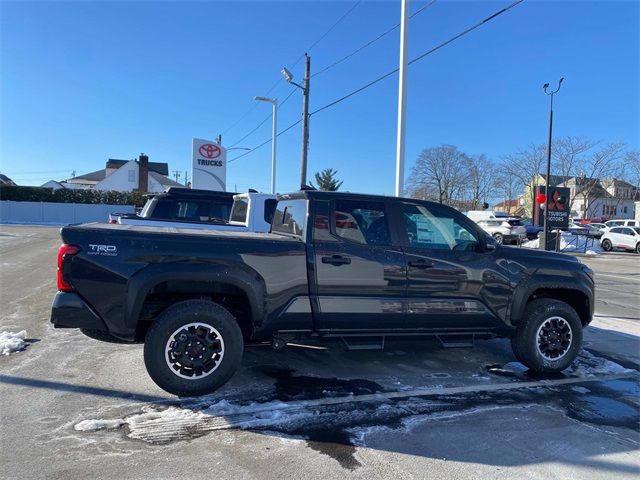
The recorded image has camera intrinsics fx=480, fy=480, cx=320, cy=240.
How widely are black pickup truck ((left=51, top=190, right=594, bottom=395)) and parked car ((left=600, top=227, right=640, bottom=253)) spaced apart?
29151 mm

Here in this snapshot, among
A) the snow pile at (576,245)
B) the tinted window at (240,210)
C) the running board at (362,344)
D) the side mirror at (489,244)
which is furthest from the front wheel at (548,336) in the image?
the snow pile at (576,245)

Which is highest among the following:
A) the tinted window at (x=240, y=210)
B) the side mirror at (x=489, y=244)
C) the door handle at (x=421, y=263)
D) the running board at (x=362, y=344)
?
the tinted window at (x=240, y=210)

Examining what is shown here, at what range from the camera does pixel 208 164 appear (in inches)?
861

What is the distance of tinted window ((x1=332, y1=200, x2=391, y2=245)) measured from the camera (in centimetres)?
487

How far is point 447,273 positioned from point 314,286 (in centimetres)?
145

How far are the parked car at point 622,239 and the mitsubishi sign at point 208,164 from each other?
82.3ft

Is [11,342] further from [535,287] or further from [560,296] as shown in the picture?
[560,296]

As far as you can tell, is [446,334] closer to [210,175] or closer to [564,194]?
[210,175]

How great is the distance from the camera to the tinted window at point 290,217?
4.97 metres

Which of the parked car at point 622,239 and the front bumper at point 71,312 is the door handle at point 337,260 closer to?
the front bumper at point 71,312

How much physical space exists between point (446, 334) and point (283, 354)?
198 centimetres

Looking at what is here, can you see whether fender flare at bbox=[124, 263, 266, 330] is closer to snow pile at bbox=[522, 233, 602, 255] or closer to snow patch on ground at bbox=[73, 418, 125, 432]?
snow patch on ground at bbox=[73, 418, 125, 432]

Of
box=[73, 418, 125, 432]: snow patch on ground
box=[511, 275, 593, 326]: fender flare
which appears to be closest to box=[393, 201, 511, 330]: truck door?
box=[511, 275, 593, 326]: fender flare

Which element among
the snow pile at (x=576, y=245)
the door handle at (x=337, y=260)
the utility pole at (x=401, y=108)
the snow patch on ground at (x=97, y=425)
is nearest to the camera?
the snow patch on ground at (x=97, y=425)
